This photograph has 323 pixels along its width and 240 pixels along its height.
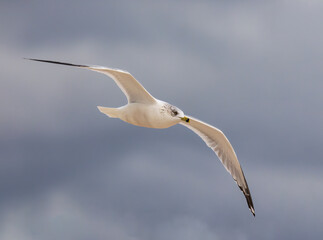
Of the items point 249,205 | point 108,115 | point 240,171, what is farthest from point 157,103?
point 249,205

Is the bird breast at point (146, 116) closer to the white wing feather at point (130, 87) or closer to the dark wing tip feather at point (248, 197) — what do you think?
the white wing feather at point (130, 87)

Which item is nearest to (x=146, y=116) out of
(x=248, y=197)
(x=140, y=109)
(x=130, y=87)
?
(x=140, y=109)

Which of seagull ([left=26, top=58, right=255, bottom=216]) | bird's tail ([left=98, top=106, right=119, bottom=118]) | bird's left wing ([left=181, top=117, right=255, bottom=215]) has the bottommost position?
bird's left wing ([left=181, top=117, right=255, bottom=215])

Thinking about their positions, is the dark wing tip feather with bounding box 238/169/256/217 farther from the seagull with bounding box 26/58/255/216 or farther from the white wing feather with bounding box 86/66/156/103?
the white wing feather with bounding box 86/66/156/103

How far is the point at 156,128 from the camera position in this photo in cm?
1309

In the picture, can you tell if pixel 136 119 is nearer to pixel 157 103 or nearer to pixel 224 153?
pixel 157 103

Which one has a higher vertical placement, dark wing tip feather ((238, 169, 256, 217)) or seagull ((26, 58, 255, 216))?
seagull ((26, 58, 255, 216))

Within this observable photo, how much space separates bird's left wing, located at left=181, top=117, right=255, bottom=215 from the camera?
15.9 meters

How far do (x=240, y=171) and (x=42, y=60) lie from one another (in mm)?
8002

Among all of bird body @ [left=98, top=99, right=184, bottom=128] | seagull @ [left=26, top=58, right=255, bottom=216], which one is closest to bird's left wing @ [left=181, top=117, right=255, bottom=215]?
seagull @ [left=26, top=58, right=255, bottom=216]

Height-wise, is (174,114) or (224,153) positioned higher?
(174,114)

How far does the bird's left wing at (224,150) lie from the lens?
15.9 meters

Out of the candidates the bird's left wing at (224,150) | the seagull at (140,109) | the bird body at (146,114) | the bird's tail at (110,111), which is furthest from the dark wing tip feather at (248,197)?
the bird's tail at (110,111)

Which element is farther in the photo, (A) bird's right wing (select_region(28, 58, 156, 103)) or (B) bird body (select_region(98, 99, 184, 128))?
(B) bird body (select_region(98, 99, 184, 128))
